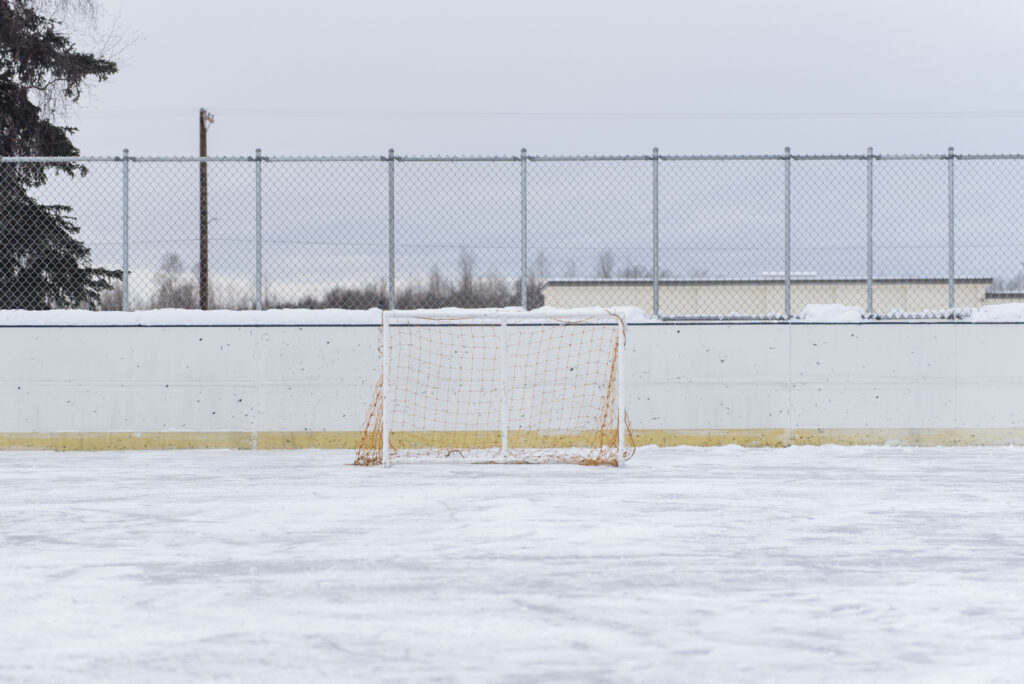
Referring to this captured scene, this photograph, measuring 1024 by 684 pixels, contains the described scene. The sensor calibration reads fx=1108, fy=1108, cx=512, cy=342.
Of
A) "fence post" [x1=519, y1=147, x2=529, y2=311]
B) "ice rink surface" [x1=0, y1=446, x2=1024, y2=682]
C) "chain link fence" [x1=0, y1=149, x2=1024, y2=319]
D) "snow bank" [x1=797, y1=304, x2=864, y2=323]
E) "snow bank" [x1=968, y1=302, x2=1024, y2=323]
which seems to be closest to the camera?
"ice rink surface" [x1=0, y1=446, x2=1024, y2=682]

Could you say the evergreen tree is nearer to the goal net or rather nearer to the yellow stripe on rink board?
the yellow stripe on rink board

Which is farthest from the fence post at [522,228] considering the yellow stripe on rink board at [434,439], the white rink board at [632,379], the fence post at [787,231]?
the fence post at [787,231]

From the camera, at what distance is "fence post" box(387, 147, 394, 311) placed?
12.7m

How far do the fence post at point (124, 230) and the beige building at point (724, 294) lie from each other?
5015 millimetres

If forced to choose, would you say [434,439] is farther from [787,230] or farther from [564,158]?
[787,230]

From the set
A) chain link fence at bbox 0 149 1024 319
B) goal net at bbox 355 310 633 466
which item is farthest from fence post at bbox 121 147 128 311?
goal net at bbox 355 310 633 466

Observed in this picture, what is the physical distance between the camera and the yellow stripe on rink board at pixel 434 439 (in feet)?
42.9

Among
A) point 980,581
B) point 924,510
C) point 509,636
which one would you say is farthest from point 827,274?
point 509,636

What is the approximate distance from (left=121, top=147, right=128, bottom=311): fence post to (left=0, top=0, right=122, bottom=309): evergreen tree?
0.25 m

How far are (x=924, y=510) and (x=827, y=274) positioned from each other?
5399 millimetres

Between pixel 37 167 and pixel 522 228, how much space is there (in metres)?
7.09

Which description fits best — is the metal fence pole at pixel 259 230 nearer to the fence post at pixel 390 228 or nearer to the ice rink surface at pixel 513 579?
the fence post at pixel 390 228

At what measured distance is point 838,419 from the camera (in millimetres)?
13297

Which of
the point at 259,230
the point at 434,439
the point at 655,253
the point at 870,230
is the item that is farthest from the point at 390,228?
the point at 870,230
